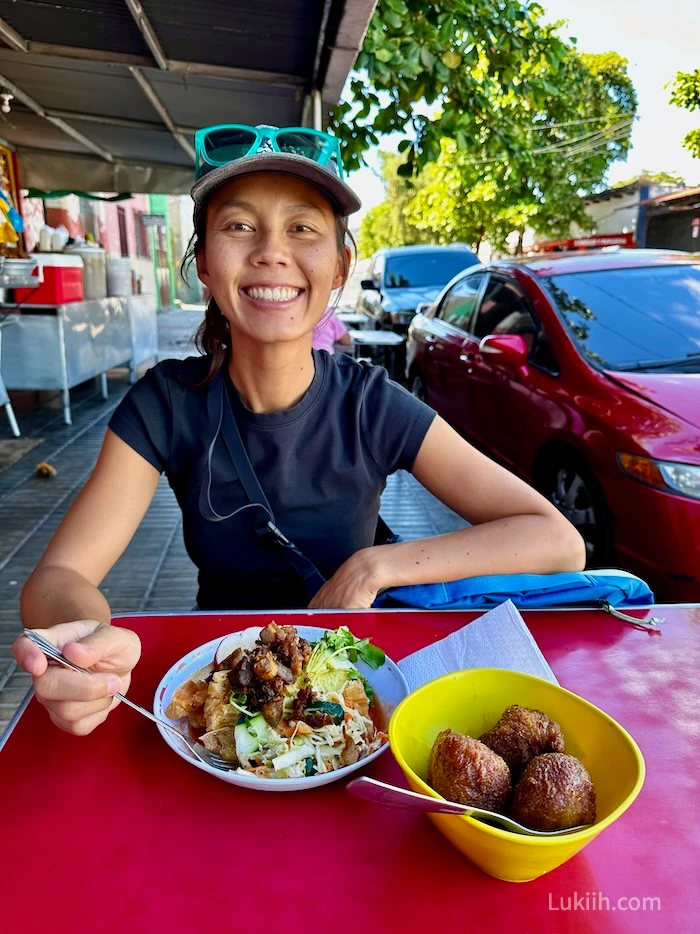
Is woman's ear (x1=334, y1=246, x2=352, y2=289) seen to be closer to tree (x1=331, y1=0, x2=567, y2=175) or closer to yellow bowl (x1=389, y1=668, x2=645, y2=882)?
yellow bowl (x1=389, y1=668, x2=645, y2=882)

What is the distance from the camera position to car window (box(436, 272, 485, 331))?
578 centimetres

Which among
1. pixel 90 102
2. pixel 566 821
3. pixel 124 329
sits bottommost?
pixel 124 329

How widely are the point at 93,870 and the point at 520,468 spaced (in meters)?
3.98

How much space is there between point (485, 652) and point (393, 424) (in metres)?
0.76

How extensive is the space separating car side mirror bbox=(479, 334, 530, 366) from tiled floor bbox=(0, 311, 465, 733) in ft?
4.29

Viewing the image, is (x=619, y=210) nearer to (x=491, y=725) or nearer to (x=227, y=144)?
(x=227, y=144)

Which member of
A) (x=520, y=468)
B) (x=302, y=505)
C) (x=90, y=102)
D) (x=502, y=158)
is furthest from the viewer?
(x=502, y=158)

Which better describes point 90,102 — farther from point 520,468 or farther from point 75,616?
point 75,616

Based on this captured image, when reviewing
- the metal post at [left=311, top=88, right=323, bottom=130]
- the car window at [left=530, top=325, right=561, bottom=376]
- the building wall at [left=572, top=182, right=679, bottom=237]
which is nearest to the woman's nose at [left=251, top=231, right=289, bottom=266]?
the car window at [left=530, top=325, right=561, bottom=376]

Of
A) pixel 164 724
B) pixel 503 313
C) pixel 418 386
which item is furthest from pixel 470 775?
pixel 418 386

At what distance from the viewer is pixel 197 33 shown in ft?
13.6

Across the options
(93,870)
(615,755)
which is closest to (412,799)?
(615,755)

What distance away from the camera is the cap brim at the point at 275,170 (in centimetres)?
156

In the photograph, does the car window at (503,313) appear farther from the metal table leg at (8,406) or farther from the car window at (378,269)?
the car window at (378,269)
